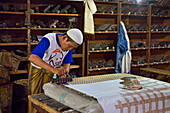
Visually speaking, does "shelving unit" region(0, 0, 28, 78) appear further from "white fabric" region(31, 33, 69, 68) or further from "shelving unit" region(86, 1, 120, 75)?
"white fabric" region(31, 33, 69, 68)

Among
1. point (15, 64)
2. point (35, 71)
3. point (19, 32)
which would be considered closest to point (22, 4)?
point (19, 32)

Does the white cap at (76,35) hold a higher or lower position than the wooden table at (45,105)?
higher

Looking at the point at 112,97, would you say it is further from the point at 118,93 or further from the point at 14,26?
the point at 14,26

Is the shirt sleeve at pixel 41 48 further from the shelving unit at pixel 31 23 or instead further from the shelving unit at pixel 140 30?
the shelving unit at pixel 140 30

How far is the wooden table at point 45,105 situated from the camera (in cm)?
177

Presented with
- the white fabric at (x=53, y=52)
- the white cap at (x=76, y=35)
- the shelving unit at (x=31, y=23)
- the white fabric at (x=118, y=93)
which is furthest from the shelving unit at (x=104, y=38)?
the white fabric at (x=118, y=93)

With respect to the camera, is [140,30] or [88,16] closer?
[88,16]

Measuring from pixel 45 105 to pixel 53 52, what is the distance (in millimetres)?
1190

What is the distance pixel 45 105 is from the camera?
6.13 feet

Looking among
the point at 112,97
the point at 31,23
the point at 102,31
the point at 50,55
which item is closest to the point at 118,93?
the point at 112,97

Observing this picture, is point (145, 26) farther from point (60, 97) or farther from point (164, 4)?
point (60, 97)

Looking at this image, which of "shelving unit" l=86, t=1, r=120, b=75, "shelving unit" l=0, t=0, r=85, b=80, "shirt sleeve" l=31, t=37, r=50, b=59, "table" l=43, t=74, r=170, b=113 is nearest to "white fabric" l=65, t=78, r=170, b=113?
"table" l=43, t=74, r=170, b=113

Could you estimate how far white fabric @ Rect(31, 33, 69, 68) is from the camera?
9.50 feet

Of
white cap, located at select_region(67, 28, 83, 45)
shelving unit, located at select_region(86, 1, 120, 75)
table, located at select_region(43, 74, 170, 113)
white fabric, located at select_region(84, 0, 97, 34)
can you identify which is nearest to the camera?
table, located at select_region(43, 74, 170, 113)
